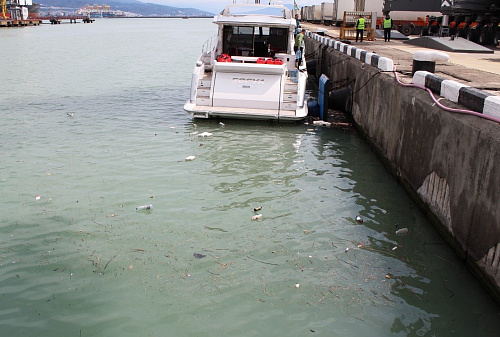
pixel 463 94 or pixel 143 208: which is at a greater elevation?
pixel 463 94

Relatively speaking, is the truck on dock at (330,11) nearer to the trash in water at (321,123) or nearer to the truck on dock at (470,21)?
the truck on dock at (470,21)

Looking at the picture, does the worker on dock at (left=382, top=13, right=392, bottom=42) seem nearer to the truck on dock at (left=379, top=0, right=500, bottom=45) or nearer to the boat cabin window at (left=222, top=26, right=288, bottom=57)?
the truck on dock at (left=379, top=0, right=500, bottom=45)

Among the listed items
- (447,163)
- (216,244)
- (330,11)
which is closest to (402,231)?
(447,163)

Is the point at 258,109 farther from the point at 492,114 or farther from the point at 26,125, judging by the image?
the point at 492,114

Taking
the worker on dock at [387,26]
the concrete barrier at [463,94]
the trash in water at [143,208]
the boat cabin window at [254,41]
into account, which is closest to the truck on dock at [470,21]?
the worker on dock at [387,26]

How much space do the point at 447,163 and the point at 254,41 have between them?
10154mm

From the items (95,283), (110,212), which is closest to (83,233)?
(110,212)

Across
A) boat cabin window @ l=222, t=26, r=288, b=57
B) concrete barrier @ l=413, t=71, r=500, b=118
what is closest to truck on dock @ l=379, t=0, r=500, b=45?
boat cabin window @ l=222, t=26, r=288, b=57

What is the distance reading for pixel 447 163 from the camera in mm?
6676

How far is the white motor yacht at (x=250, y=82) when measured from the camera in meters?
13.3

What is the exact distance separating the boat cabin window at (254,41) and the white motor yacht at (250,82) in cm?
3

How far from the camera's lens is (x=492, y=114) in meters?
5.90

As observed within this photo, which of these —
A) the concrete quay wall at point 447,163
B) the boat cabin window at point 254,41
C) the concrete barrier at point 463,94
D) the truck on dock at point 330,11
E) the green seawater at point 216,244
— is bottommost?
the green seawater at point 216,244

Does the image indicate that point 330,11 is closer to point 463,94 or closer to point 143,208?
point 463,94
